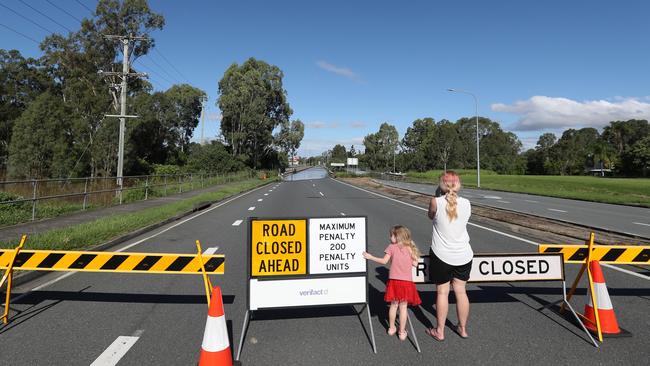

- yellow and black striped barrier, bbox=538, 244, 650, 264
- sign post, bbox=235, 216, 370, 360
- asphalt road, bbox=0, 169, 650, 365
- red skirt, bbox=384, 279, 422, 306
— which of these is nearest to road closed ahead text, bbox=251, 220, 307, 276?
sign post, bbox=235, 216, 370, 360

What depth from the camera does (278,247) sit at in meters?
4.48

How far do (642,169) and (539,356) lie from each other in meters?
97.9

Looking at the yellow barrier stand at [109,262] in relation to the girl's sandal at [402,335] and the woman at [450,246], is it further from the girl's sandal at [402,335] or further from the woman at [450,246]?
the woman at [450,246]

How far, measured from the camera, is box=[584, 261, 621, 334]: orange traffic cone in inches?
181

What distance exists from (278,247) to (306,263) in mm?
351

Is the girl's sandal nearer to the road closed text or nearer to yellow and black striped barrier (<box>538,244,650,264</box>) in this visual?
the road closed text

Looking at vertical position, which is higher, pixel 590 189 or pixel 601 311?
pixel 601 311

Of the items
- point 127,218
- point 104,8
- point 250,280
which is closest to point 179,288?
point 250,280

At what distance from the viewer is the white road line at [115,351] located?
3.80 m

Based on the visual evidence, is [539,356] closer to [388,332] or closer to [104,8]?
[388,332]

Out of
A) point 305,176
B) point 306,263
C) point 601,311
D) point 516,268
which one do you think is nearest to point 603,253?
point 601,311

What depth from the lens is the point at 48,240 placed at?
29.1ft

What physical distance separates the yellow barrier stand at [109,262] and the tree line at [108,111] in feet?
84.1

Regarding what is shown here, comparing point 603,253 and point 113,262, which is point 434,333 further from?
point 113,262
